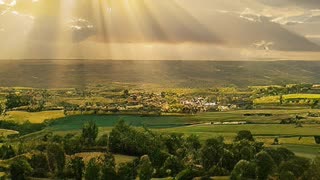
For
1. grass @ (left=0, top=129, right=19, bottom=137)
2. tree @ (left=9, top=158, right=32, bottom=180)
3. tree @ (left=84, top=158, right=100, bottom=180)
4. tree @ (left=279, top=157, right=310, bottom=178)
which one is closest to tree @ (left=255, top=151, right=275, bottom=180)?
tree @ (left=279, top=157, right=310, bottom=178)

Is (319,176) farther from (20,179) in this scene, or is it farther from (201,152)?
(20,179)

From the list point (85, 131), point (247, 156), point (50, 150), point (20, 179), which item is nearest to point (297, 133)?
point (247, 156)

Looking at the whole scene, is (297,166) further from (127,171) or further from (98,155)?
(98,155)

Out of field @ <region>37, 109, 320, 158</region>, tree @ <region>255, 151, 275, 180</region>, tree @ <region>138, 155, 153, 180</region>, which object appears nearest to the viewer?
tree @ <region>138, 155, 153, 180</region>

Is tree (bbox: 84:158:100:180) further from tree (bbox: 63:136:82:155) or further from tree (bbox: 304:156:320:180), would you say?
tree (bbox: 304:156:320:180)

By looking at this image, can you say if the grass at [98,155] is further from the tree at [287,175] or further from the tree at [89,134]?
the tree at [287,175]

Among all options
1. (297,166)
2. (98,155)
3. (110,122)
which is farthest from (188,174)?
(110,122)
